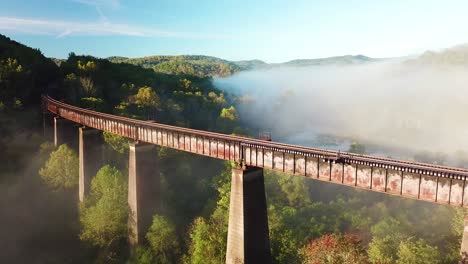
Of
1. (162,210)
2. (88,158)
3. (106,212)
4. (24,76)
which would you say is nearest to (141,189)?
(162,210)

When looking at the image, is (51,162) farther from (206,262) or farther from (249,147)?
(249,147)

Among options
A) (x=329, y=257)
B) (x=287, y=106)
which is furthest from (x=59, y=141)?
(x=287, y=106)

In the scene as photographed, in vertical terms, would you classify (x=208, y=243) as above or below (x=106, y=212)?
below

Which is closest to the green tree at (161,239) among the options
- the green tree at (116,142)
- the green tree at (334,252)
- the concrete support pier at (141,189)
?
the concrete support pier at (141,189)

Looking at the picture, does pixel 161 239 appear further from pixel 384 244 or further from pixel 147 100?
pixel 147 100

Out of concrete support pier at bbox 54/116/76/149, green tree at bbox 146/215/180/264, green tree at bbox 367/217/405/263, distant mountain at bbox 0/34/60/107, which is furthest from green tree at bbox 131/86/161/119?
green tree at bbox 367/217/405/263

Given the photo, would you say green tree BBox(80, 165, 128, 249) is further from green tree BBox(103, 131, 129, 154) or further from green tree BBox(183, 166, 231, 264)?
green tree BBox(103, 131, 129, 154)
